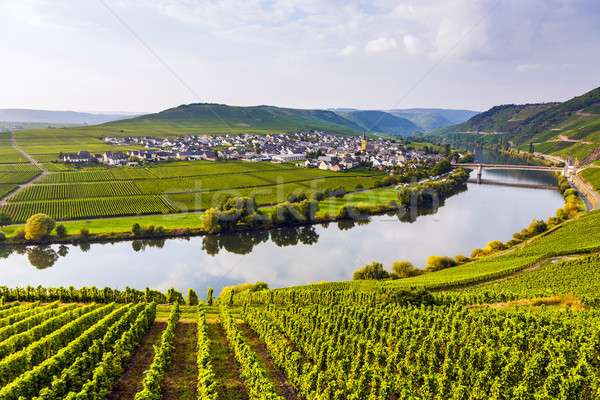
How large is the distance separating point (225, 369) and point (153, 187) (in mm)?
66247

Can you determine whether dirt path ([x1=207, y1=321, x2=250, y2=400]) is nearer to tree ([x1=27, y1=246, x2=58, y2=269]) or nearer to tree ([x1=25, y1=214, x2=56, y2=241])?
tree ([x1=27, y1=246, x2=58, y2=269])

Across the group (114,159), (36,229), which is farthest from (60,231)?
(114,159)

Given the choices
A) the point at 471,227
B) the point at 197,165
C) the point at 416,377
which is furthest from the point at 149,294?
the point at 197,165

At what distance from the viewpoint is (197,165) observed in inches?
4144

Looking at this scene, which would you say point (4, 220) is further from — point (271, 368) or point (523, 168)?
point (523, 168)

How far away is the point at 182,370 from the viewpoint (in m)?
16.5

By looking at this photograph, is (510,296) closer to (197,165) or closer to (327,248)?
(327,248)

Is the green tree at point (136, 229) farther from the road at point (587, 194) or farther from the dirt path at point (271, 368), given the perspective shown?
the road at point (587, 194)

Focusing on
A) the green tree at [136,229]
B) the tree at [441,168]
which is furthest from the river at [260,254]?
the tree at [441,168]

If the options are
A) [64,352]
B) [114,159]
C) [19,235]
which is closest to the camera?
[64,352]

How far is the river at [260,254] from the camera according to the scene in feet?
131

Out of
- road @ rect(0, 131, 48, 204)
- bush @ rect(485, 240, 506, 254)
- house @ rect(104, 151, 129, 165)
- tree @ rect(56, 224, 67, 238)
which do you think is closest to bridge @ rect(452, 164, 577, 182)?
bush @ rect(485, 240, 506, 254)

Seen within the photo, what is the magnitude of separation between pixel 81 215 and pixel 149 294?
37.2m

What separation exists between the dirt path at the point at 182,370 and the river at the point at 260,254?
55.3 feet
